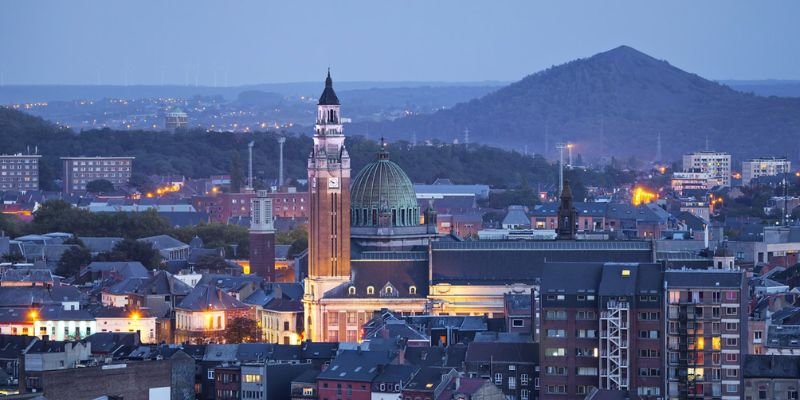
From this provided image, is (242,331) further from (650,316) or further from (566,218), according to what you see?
(650,316)

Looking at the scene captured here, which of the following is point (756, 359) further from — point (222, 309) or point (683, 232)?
point (683, 232)

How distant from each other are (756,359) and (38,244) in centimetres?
7825

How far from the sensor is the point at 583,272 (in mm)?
88500

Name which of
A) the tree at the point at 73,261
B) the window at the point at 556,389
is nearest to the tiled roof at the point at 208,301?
the tree at the point at 73,261

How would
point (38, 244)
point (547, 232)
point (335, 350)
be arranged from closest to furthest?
point (335, 350) < point (547, 232) < point (38, 244)

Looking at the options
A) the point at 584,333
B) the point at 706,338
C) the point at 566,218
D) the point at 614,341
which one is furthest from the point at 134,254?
the point at 706,338

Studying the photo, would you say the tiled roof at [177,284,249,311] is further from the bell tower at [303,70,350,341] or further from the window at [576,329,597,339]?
the window at [576,329,597,339]

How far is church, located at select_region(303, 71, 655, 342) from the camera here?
112 metres

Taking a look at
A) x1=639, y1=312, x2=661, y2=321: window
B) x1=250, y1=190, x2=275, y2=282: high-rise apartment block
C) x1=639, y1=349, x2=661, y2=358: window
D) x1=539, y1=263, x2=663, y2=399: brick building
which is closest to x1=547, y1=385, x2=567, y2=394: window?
x1=539, y1=263, x2=663, y2=399: brick building

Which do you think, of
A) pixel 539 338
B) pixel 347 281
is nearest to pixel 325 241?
pixel 347 281

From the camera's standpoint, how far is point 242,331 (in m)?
112

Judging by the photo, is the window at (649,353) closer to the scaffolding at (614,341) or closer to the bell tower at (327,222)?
the scaffolding at (614,341)

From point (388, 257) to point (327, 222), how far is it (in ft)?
9.88

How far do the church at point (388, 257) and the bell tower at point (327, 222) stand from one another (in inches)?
1.7
